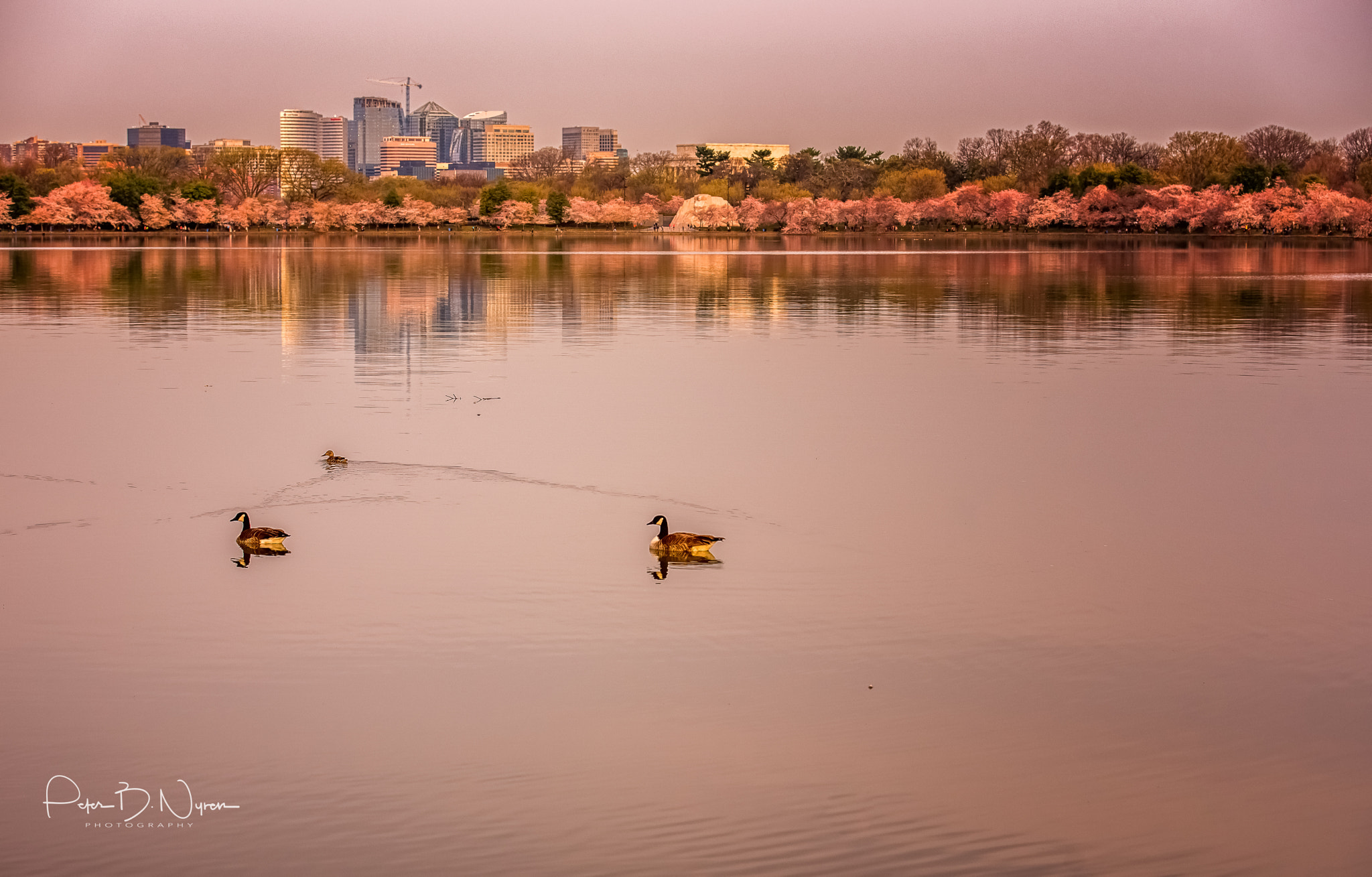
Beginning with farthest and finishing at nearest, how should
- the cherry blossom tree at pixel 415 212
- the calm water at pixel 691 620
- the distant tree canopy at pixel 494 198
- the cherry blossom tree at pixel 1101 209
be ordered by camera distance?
the distant tree canopy at pixel 494 198 → the cherry blossom tree at pixel 415 212 → the cherry blossom tree at pixel 1101 209 → the calm water at pixel 691 620

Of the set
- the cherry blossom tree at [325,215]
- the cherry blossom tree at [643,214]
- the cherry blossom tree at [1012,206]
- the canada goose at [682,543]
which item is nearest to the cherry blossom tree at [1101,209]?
the cherry blossom tree at [1012,206]

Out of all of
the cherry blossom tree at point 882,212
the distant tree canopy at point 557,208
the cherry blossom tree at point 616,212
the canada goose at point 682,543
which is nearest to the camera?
the canada goose at point 682,543

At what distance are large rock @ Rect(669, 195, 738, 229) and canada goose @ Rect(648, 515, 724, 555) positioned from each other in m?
151

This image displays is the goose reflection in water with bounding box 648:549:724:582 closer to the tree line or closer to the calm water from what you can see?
the calm water

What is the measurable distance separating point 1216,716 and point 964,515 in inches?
218

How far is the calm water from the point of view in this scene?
7621 mm

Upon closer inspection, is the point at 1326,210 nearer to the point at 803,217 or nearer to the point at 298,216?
the point at 803,217

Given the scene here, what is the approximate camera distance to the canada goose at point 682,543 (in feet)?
40.9

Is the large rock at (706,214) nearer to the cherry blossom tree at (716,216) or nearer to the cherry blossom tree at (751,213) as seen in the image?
the cherry blossom tree at (716,216)

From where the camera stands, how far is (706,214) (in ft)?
538

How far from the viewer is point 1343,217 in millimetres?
104938

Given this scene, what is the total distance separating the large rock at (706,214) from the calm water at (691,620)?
139 m

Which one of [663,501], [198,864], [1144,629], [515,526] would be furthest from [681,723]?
[663,501]

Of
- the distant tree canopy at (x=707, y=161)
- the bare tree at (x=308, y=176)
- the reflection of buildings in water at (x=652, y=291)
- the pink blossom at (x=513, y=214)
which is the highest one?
the distant tree canopy at (x=707, y=161)
